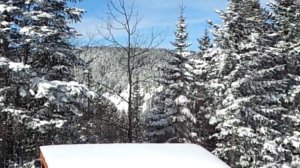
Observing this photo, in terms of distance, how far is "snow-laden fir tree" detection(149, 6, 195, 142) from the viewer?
77.2 ft

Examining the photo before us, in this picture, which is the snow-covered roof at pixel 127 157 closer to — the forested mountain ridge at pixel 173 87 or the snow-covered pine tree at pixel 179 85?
the forested mountain ridge at pixel 173 87

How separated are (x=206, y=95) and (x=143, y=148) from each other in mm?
18198

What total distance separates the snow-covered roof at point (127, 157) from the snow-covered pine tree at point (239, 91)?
13.1m

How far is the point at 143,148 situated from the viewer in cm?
496

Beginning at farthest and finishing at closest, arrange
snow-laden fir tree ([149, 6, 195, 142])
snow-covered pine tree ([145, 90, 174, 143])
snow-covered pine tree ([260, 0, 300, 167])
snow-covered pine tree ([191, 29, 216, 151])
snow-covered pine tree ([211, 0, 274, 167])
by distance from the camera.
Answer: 1. snow-covered pine tree ([145, 90, 174, 143])
2. snow-laden fir tree ([149, 6, 195, 142])
3. snow-covered pine tree ([191, 29, 216, 151])
4. snow-covered pine tree ([260, 0, 300, 167])
5. snow-covered pine tree ([211, 0, 274, 167])

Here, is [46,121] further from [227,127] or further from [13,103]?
[227,127]

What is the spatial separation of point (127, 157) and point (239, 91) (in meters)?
14.7

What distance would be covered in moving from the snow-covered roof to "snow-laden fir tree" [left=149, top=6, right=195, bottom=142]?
1842cm

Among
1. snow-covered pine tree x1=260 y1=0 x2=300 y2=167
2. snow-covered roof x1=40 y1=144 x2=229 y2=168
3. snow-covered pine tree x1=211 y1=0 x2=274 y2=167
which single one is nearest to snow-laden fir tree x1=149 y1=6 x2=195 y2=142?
snow-covered pine tree x1=211 y1=0 x2=274 y2=167

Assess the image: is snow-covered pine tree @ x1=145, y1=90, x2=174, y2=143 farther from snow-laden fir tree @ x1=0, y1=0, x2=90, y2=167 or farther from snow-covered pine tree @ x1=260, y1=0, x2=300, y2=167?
snow-laden fir tree @ x1=0, y1=0, x2=90, y2=167

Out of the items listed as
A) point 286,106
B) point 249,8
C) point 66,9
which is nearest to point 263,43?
point 249,8

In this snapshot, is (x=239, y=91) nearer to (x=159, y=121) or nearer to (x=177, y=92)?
(x=177, y=92)

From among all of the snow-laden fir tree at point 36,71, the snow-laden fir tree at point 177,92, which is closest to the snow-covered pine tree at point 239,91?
the snow-laden fir tree at point 177,92

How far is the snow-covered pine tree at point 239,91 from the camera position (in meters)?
17.8
